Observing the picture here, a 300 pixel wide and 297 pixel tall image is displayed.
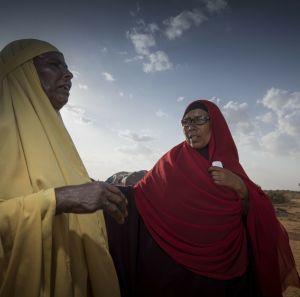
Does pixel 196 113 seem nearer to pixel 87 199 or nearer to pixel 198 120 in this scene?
pixel 198 120

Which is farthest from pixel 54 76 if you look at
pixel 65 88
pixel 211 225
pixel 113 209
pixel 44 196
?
pixel 211 225

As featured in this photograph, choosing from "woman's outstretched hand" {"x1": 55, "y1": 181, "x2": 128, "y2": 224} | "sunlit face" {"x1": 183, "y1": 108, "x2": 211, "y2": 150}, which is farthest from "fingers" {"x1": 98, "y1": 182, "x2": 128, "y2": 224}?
"sunlit face" {"x1": 183, "y1": 108, "x2": 211, "y2": 150}

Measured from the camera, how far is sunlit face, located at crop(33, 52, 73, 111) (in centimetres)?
166

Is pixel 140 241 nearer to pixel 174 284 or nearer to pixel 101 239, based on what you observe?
pixel 174 284

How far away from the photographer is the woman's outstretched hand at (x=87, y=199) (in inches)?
43.7

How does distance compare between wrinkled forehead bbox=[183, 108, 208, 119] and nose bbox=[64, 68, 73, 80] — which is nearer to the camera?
nose bbox=[64, 68, 73, 80]

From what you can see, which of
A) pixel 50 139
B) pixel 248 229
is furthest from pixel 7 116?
pixel 248 229

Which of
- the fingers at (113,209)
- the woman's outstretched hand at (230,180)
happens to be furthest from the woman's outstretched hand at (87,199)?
the woman's outstretched hand at (230,180)

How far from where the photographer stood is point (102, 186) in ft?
3.81

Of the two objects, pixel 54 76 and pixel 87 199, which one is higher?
pixel 54 76

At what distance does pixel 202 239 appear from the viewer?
244 centimetres

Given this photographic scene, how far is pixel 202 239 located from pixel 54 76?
2.04 metres

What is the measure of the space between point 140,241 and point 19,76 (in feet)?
6.14

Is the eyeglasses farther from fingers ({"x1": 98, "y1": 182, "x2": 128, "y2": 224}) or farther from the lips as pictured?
fingers ({"x1": 98, "y1": 182, "x2": 128, "y2": 224})
